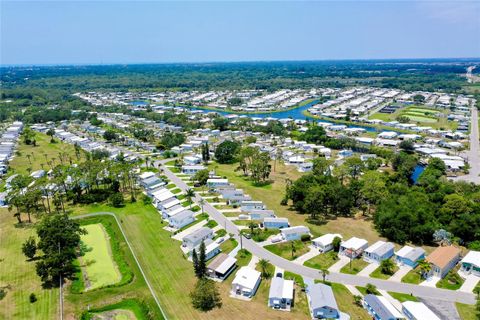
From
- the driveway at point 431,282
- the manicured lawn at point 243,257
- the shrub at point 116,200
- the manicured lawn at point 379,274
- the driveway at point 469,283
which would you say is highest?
the shrub at point 116,200

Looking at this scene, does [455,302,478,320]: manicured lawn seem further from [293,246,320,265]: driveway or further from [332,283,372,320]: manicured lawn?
[293,246,320,265]: driveway

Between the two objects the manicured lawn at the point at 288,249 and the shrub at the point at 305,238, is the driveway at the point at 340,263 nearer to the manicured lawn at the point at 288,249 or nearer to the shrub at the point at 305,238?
the manicured lawn at the point at 288,249

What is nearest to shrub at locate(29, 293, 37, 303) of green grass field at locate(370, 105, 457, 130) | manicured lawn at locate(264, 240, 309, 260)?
manicured lawn at locate(264, 240, 309, 260)

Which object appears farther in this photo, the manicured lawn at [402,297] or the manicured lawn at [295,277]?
the manicured lawn at [295,277]

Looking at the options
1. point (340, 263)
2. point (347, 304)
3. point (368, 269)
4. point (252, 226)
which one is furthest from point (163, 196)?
point (347, 304)

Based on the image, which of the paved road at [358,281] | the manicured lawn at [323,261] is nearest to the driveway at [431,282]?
the paved road at [358,281]

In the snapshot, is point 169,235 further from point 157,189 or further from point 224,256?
point 157,189

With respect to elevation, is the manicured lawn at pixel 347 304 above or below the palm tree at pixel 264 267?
below

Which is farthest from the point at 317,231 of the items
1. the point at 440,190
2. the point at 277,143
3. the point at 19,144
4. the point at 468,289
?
the point at 19,144
